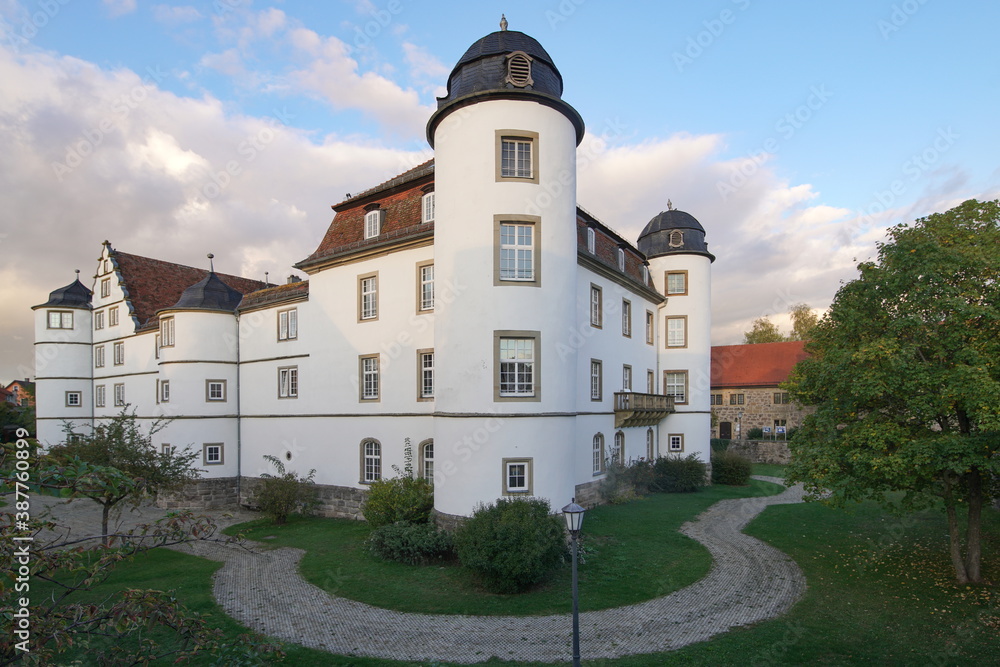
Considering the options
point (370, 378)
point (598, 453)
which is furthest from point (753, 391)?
point (370, 378)

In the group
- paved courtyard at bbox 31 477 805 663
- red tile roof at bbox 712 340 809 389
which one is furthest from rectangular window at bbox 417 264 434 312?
red tile roof at bbox 712 340 809 389

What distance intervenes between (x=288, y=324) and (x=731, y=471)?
2242cm

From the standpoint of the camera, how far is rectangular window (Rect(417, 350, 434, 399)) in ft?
63.2

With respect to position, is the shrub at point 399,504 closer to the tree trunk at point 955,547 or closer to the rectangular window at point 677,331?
the tree trunk at point 955,547

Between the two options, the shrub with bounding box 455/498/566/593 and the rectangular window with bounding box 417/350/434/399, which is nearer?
the shrub with bounding box 455/498/566/593

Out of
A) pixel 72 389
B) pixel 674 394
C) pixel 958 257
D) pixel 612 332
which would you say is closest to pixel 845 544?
pixel 958 257

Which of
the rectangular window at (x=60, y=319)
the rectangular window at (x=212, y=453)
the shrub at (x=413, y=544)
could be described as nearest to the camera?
the shrub at (x=413, y=544)

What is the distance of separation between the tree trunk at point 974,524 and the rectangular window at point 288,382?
70.0 ft

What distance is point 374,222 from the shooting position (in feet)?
69.6

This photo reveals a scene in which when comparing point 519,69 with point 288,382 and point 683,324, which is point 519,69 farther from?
point 683,324

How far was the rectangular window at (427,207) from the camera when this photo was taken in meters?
19.5

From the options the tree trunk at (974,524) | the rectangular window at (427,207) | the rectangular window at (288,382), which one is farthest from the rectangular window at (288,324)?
the tree trunk at (974,524)

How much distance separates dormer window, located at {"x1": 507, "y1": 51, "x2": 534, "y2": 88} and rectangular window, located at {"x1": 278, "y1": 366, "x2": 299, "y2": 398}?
14404 millimetres

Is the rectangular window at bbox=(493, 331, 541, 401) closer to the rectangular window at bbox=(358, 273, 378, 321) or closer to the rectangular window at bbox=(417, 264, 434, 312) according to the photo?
the rectangular window at bbox=(417, 264, 434, 312)
